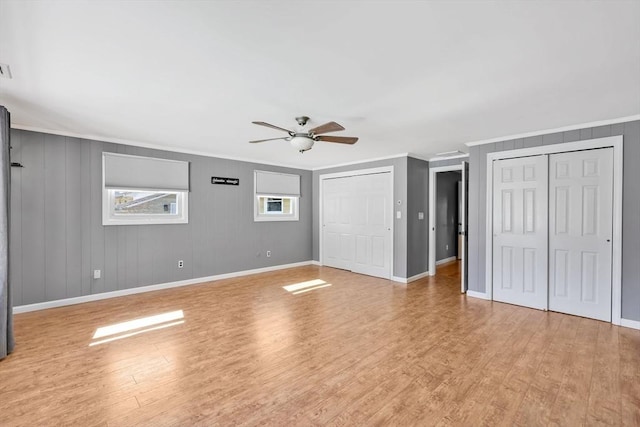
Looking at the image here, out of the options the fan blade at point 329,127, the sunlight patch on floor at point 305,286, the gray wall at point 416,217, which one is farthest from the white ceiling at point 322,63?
the sunlight patch on floor at point 305,286

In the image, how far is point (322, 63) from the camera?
214cm

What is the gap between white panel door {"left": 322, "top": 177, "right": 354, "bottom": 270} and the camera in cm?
647

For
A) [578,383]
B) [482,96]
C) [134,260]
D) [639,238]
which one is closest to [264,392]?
[578,383]

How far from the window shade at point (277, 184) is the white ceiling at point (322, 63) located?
8.34 ft

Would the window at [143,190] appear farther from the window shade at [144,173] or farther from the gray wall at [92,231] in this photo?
the gray wall at [92,231]

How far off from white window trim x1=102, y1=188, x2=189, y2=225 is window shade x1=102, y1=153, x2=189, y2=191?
0.10 metres

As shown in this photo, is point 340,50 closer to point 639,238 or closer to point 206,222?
point 639,238

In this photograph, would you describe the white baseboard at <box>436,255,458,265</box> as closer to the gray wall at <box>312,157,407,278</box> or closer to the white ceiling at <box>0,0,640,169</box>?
the gray wall at <box>312,157,407,278</box>

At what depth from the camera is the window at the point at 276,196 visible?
20.5ft

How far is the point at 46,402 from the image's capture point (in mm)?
2049

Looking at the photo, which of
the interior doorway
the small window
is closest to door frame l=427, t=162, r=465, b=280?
the interior doorway

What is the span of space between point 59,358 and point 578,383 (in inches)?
173

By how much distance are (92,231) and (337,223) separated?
4454mm

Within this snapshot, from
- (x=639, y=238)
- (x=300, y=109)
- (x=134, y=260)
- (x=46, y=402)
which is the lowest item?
(x=46, y=402)
